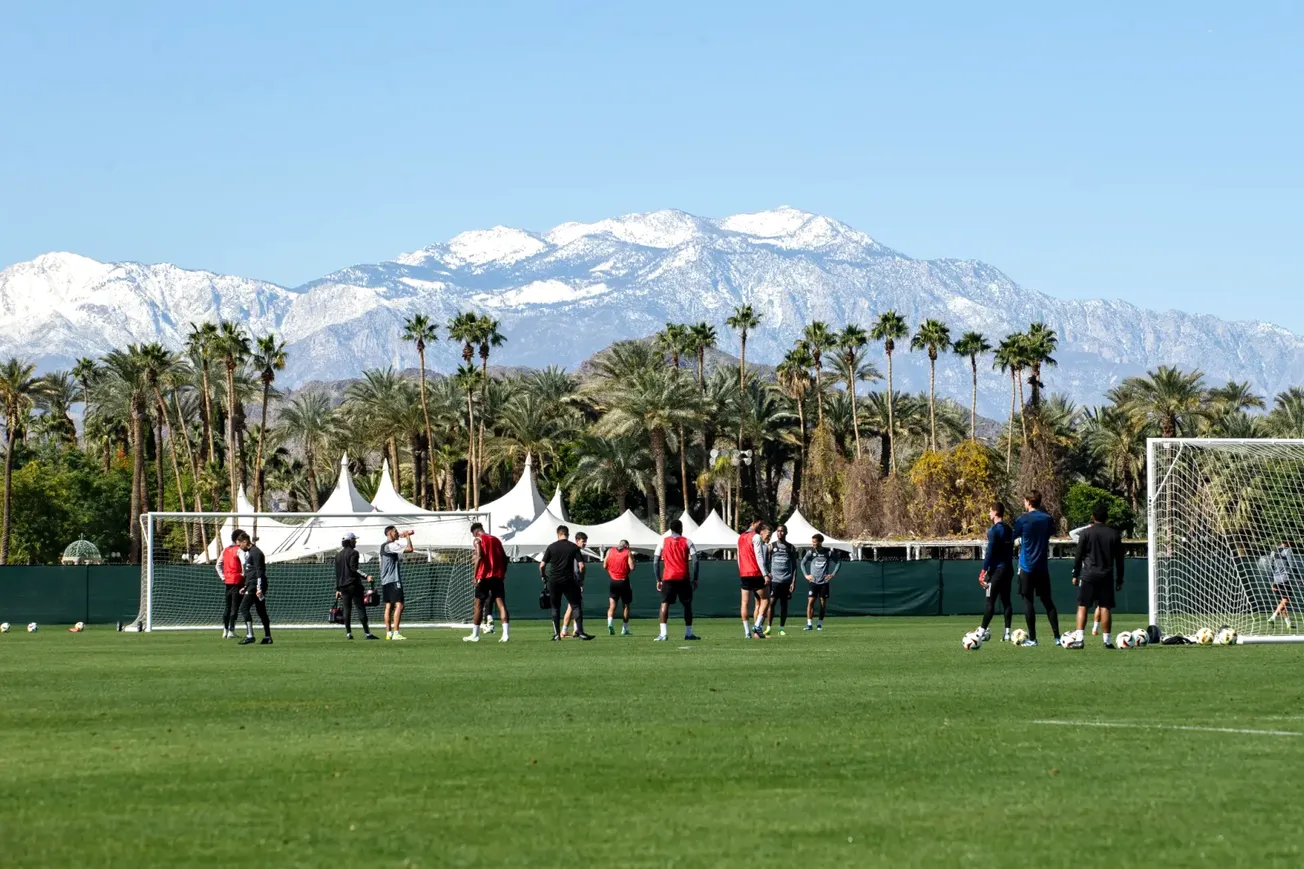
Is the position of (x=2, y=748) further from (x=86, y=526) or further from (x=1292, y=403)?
(x=86, y=526)

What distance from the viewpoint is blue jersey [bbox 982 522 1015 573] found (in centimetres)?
2294

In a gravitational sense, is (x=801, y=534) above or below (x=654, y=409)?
below

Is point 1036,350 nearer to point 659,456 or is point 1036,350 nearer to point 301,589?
point 659,456

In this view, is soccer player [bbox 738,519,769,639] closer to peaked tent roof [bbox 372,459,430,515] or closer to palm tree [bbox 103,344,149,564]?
peaked tent roof [bbox 372,459,430,515]

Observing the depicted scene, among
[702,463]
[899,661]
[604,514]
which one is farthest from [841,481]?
[899,661]

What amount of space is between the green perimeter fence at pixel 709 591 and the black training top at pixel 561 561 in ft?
61.7

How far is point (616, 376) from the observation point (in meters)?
85.6

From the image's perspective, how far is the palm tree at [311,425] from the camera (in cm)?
9831

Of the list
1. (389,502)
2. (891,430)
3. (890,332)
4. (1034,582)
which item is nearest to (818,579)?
(1034,582)

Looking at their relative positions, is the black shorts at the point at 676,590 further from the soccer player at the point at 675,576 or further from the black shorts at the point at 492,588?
the black shorts at the point at 492,588

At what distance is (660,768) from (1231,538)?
2890 centimetres

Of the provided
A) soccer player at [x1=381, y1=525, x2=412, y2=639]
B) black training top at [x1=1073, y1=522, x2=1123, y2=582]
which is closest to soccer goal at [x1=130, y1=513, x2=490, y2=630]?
soccer player at [x1=381, y1=525, x2=412, y2=639]

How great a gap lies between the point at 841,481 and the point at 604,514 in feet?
48.5

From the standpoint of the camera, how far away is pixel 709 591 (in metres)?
47.2
